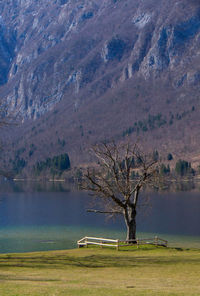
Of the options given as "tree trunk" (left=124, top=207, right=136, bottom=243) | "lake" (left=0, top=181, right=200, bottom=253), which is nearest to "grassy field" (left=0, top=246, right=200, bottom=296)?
"tree trunk" (left=124, top=207, right=136, bottom=243)

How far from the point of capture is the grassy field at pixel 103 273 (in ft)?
81.3

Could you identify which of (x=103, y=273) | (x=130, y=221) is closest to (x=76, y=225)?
(x=130, y=221)

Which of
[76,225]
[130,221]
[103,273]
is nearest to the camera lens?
[103,273]

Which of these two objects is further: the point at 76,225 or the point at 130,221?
the point at 76,225

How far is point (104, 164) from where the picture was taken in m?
54.9

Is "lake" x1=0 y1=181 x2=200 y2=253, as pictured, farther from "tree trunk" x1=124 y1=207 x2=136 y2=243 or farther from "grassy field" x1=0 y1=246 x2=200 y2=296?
"grassy field" x1=0 y1=246 x2=200 y2=296

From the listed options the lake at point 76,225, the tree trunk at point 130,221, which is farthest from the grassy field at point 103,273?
the lake at point 76,225

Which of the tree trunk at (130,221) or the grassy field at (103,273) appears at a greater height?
the tree trunk at (130,221)

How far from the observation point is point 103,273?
32969mm

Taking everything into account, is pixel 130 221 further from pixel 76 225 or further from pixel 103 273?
pixel 76 225

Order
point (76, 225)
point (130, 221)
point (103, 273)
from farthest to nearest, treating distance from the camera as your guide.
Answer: point (76, 225) < point (130, 221) < point (103, 273)

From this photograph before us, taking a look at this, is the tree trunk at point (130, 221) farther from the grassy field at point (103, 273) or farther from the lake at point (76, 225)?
the grassy field at point (103, 273)

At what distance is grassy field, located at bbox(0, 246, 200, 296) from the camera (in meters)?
24.8

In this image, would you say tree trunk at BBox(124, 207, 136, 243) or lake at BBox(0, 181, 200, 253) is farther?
lake at BBox(0, 181, 200, 253)
